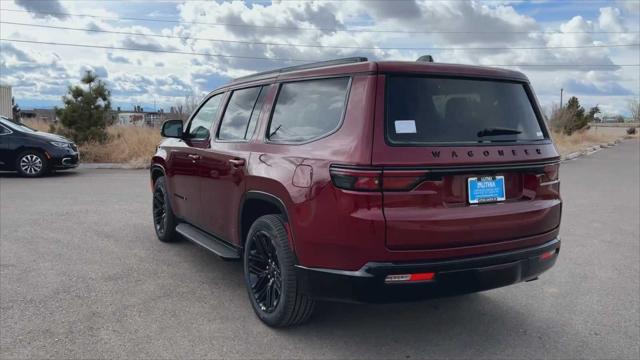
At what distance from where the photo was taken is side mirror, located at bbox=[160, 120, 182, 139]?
551 centimetres

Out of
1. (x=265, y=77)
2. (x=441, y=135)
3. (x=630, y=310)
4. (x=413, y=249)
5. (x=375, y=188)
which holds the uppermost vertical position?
(x=265, y=77)

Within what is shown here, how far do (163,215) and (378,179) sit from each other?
398cm

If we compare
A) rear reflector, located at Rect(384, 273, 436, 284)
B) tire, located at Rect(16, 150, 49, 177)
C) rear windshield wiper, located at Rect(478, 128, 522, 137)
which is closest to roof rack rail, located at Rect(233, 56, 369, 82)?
rear windshield wiper, located at Rect(478, 128, 522, 137)

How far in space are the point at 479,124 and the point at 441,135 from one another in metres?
0.36

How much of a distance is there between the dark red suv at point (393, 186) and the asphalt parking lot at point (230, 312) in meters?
0.41

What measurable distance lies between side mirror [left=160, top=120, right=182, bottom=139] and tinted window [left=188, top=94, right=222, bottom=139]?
0.39 feet

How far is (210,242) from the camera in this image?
479 cm

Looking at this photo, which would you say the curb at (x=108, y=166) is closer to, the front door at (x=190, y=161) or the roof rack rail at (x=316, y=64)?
the front door at (x=190, y=161)

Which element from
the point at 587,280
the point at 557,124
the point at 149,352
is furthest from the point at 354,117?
the point at 557,124

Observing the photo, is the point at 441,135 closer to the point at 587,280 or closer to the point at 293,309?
the point at 293,309

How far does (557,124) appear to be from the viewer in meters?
37.8

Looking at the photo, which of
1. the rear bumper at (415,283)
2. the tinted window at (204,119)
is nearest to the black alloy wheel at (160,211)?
the tinted window at (204,119)

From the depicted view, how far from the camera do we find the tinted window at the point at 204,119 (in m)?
5.15

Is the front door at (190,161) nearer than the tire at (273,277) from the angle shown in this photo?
No
